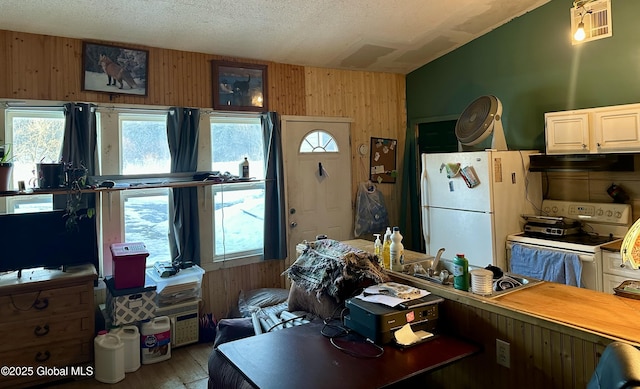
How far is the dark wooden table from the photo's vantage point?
1.61m

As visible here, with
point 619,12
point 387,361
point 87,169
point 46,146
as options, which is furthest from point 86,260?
point 619,12

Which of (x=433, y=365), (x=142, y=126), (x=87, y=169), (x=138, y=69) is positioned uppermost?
(x=138, y=69)

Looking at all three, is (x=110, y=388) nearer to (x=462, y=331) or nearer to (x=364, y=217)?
(x=462, y=331)

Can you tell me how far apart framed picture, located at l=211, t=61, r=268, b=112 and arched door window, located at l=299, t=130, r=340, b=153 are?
1.91ft

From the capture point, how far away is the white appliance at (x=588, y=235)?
3.11 metres

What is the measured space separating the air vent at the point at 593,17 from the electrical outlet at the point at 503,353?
9.91 ft

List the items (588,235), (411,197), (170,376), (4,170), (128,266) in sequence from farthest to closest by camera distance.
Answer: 1. (411,197)
2. (588,235)
3. (128,266)
4. (170,376)
5. (4,170)

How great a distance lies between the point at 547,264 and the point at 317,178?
2.36 metres

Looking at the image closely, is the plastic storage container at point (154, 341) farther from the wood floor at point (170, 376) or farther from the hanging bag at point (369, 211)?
the hanging bag at point (369, 211)

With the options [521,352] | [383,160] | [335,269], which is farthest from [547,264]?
[383,160]

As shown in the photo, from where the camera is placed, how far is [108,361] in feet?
9.88

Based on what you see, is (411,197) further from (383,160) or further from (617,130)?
(617,130)

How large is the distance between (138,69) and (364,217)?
279cm

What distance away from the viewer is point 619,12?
3.45 meters
